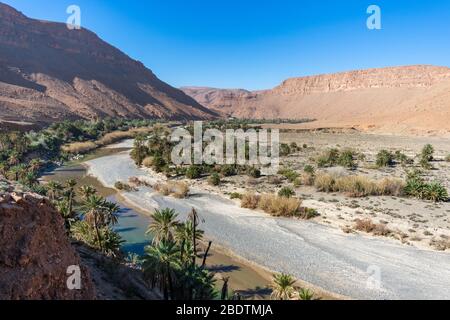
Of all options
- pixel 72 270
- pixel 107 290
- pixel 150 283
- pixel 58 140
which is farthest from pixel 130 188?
pixel 58 140

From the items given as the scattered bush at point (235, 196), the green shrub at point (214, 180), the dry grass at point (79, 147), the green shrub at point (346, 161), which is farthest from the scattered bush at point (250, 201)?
the dry grass at point (79, 147)

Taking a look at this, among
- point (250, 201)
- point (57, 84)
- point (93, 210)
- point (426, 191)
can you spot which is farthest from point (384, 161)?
point (57, 84)

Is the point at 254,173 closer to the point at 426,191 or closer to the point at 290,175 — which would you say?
the point at 290,175

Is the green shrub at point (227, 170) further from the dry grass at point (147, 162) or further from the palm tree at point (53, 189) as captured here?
the palm tree at point (53, 189)

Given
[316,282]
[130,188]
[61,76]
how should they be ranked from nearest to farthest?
[316,282], [130,188], [61,76]

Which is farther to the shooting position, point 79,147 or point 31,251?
point 79,147
